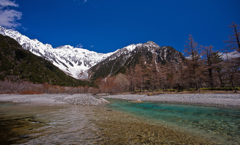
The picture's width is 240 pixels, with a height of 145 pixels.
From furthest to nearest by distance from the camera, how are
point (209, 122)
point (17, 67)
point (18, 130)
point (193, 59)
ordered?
point (17, 67)
point (193, 59)
point (209, 122)
point (18, 130)

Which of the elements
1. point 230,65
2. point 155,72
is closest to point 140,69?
point 155,72

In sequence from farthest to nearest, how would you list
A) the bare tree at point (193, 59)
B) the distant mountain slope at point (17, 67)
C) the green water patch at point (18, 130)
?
the distant mountain slope at point (17, 67) < the bare tree at point (193, 59) < the green water patch at point (18, 130)

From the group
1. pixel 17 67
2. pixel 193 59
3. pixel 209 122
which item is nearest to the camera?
pixel 209 122

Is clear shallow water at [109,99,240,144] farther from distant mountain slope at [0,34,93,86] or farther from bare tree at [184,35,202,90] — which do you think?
distant mountain slope at [0,34,93,86]

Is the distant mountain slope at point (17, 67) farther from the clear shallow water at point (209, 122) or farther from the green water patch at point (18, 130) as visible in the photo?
the clear shallow water at point (209, 122)

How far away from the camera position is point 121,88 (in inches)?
3799

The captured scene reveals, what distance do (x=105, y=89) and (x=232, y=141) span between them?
10577 cm

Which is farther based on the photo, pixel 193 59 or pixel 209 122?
pixel 193 59

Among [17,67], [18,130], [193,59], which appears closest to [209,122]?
[18,130]

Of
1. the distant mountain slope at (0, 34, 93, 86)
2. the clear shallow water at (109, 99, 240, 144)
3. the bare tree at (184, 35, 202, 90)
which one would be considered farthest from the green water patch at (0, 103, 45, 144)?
the distant mountain slope at (0, 34, 93, 86)

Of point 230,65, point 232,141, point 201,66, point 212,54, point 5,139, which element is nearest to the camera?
point 5,139

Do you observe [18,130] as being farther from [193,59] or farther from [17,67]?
[17,67]

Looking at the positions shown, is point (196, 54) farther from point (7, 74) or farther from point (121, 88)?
point (7, 74)

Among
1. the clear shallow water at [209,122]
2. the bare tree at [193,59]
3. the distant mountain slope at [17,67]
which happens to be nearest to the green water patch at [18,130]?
the clear shallow water at [209,122]
